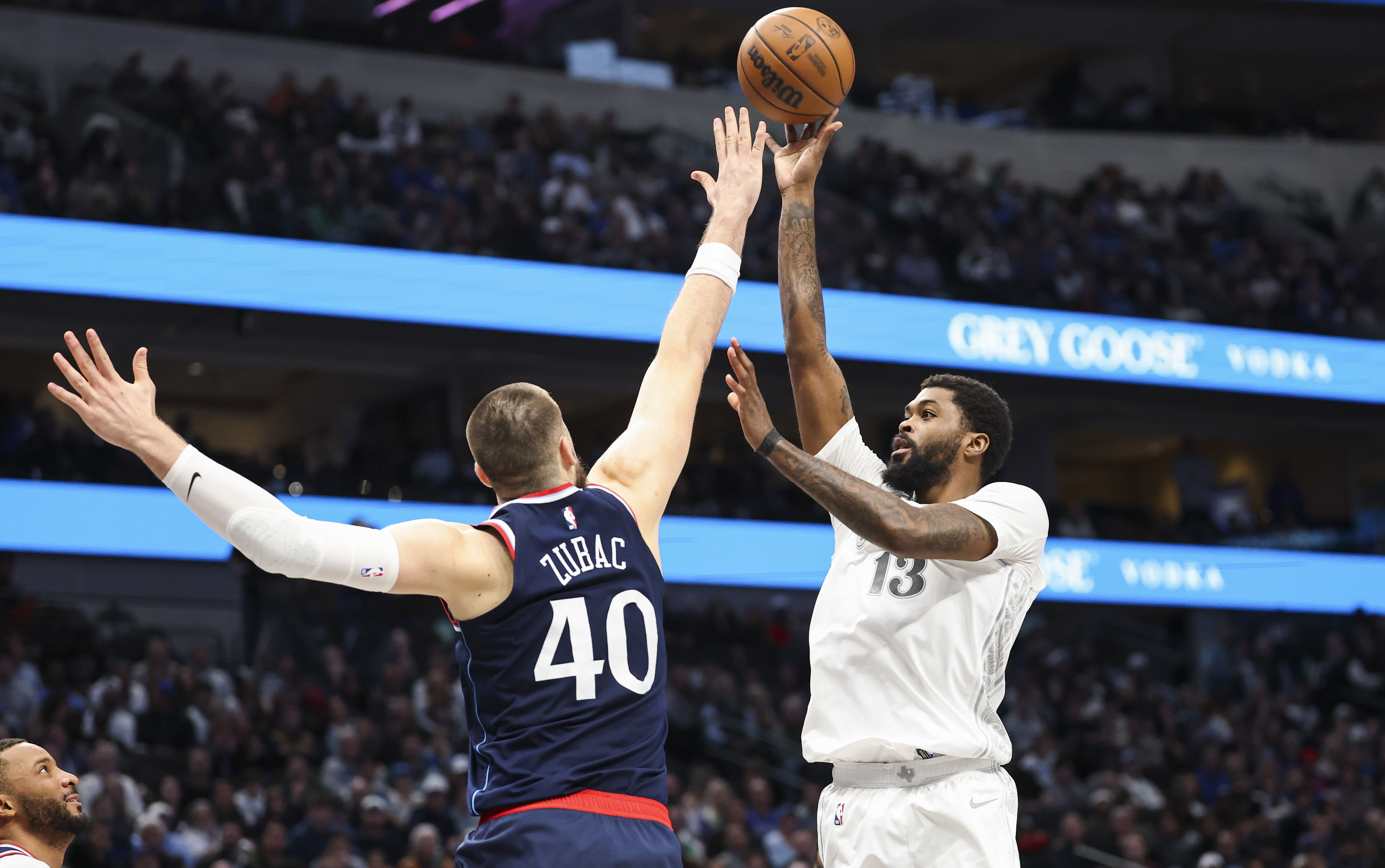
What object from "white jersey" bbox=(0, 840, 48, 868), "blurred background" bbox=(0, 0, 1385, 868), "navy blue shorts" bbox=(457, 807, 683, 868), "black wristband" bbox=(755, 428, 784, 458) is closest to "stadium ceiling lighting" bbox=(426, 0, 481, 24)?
"blurred background" bbox=(0, 0, 1385, 868)

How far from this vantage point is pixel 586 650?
305 centimetres

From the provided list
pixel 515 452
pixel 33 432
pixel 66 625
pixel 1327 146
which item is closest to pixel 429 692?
pixel 66 625

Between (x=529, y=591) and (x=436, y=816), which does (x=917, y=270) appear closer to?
(x=436, y=816)

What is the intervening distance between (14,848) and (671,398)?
8.54 ft

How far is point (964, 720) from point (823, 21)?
103 inches

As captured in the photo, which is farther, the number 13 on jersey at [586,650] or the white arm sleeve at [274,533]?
the number 13 on jersey at [586,650]

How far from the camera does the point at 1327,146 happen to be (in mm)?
26172

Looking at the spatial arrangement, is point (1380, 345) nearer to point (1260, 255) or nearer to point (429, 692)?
point (1260, 255)

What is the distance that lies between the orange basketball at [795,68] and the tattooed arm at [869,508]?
4.23 ft

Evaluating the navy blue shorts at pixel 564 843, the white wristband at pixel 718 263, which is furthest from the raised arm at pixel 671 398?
the navy blue shorts at pixel 564 843

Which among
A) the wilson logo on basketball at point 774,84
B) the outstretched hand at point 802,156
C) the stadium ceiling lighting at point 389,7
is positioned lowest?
the outstretched hand at point 802,156

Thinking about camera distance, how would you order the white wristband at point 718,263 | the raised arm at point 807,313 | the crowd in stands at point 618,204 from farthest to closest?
the crowd in stands at point 618,204 < the raised arm at point 807,313 < the white wristband at point 718,263

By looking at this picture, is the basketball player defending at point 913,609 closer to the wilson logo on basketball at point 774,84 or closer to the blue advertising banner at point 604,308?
the wilson logo on basketball at point 774,84

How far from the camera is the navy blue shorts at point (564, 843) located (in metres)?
2.95
